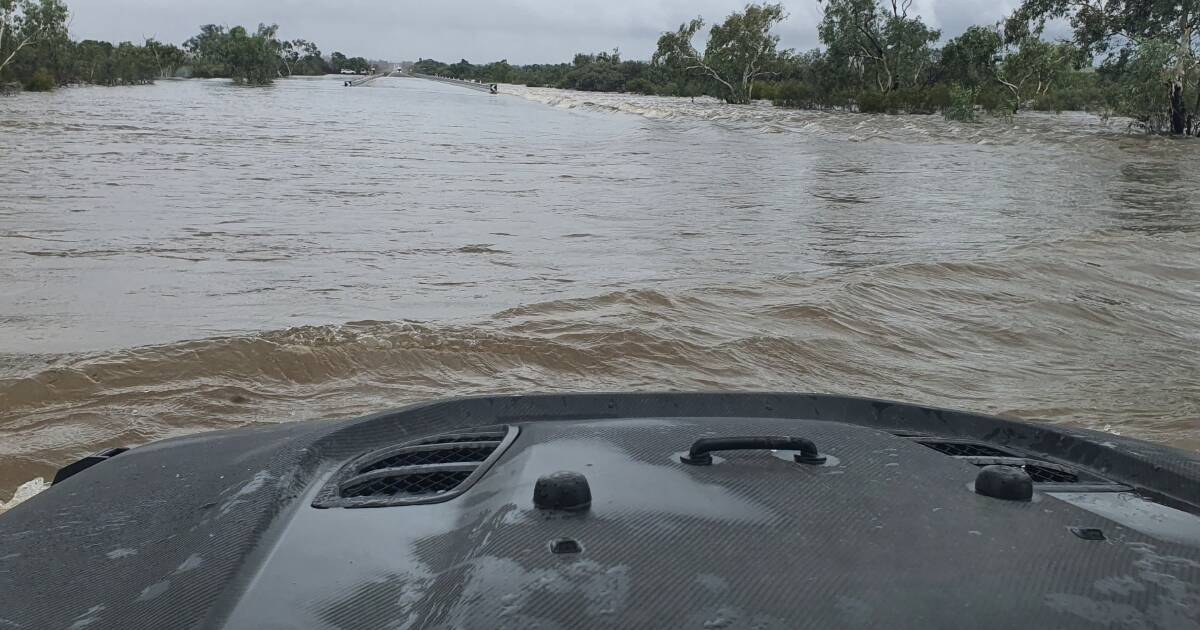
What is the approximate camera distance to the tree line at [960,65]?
2692 cm

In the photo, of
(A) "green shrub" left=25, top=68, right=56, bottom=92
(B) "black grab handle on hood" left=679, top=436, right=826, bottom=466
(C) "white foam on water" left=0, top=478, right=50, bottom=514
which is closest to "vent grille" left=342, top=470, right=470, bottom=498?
(B) "black grab handle on hood" left=679, top=436, right=826, bottom=466

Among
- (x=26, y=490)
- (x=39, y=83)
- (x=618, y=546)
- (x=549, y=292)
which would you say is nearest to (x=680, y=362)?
(x=549, y=292)

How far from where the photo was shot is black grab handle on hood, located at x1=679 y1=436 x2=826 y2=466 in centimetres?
158

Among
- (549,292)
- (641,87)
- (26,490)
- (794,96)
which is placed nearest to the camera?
(26,490)

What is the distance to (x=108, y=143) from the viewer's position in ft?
58.7

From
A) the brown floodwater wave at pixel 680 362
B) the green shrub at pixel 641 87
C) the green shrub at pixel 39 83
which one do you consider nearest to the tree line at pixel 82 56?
the green shrub at pixel 39 83

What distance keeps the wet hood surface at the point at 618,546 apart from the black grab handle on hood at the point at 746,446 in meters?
0.02

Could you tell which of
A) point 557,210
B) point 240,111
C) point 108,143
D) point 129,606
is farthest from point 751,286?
point 240,111

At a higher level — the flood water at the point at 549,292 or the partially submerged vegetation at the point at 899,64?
→ the partially submerged vegetation at the point at 899,64

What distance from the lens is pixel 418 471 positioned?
5.53 ft

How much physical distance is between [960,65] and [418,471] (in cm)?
4418

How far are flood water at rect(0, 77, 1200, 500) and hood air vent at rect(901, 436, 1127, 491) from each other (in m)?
2.97

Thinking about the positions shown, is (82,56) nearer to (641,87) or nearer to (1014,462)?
(641,87)

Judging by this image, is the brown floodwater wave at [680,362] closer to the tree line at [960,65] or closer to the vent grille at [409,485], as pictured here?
the vent grille at [409,485]
